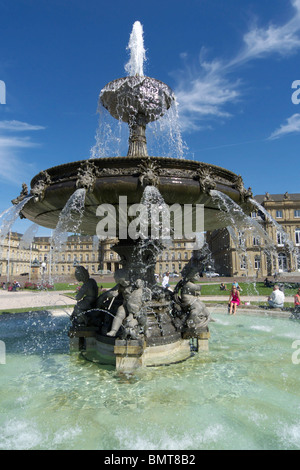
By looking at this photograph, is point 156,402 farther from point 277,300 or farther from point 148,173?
point 277,300

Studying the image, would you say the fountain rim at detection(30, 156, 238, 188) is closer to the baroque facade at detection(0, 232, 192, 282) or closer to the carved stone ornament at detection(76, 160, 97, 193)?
the carved stone ornament at detection(76, 160, 97, 193)

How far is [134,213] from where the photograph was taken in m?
5.18

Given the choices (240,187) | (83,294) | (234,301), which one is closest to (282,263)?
(234,301)

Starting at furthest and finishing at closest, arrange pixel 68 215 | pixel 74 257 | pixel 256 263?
pixel 74 257 → pixel 256 263 → pixel 68 215

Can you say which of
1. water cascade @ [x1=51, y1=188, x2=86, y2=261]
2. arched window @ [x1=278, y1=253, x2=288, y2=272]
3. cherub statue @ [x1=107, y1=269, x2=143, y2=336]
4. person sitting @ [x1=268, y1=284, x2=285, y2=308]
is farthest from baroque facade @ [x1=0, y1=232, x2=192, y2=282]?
cherub statue @ [x1=107, y1=269, x2=143, y2=336]

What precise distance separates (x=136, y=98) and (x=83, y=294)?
497cm

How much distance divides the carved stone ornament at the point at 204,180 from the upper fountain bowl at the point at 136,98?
11.1 ft

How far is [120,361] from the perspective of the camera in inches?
189

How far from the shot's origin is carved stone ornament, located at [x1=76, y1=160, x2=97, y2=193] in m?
4.54

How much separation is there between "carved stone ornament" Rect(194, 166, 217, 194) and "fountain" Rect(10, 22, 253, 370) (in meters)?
0.02

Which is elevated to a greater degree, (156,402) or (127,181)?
(127,181)

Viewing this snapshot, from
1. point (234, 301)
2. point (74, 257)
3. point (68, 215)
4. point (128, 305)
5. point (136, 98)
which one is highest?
point (136, 98)

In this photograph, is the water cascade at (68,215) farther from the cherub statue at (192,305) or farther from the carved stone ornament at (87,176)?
the cherub statue at (192,305)

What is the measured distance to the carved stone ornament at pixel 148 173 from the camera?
445 cm
